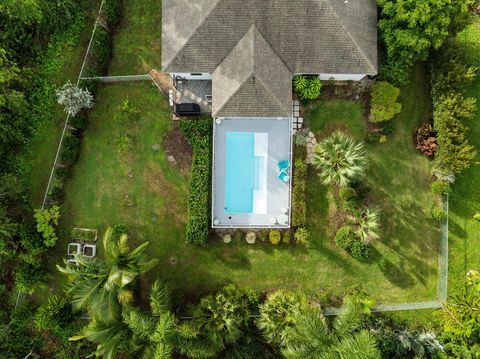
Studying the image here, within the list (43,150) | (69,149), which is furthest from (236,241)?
(43,150)

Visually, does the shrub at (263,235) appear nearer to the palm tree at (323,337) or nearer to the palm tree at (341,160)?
the palm tree at (341,160)

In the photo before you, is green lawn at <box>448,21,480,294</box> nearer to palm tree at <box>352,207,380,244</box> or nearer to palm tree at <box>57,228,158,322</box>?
palm tree at <box>352,207,380,244</box>

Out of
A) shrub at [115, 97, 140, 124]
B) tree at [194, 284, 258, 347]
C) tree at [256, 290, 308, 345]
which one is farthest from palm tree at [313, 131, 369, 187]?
shrub at [115, 97, 140, 124]

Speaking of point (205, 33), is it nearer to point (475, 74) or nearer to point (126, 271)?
point (126, 271)

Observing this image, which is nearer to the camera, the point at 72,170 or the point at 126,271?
the point at 126,271

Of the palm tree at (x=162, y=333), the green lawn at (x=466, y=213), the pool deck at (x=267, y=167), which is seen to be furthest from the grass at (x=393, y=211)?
the palm tree at (x=162, y=333)

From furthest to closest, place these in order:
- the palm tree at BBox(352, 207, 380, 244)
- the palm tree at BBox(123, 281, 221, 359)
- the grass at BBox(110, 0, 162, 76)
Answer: the grass at BBox(110, 0, 162, 76), the palm tree at BBox(352, 207, 380, 244), the palm tree at BBox(123, 281, 221, 359)

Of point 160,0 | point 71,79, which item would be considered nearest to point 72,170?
point 71,79
